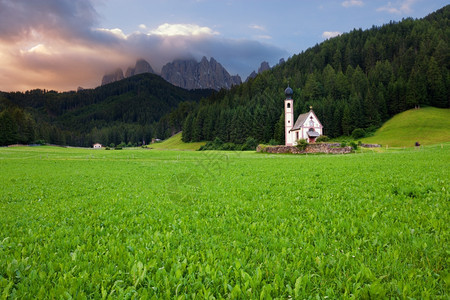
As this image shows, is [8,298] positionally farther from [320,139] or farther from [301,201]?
[320,139]

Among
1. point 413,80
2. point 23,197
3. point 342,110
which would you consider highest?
point 413,80

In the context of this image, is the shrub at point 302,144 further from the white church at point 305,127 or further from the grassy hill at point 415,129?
the grassy hill at point 415,129

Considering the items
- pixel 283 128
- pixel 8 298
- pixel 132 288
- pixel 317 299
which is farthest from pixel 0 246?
pixel 283 128

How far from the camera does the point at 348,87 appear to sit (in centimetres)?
12075

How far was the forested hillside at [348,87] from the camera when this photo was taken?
10250cm

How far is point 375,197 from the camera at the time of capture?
873 cm

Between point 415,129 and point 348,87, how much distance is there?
4722cm

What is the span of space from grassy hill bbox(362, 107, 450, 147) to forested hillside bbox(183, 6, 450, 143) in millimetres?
7190

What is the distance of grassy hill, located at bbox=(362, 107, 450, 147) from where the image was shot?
72312 millimetres

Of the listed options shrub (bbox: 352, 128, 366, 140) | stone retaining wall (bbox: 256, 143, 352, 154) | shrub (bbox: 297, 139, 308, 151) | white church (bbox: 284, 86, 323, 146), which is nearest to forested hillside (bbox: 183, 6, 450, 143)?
shrub (bbox: 352, 128, 366, 140)

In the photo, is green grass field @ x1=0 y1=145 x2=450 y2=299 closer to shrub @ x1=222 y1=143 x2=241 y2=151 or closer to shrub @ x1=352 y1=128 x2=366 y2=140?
shrub @ x1=352 y1=128 x2=366 y2=140

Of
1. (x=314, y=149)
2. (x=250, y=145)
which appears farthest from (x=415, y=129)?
(x=250, y=145)

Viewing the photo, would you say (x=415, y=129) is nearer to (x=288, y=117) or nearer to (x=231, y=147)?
(x=288, y=117)

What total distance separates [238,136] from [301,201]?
358 feet
